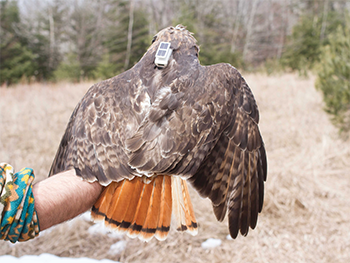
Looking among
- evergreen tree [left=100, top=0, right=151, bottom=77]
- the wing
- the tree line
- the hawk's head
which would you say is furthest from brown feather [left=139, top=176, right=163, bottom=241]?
evergreen tree [left=100, top=0, right=151, bottom=77]

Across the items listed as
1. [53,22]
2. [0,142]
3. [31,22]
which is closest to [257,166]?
[0,142]

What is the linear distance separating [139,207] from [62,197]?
17.9 inches

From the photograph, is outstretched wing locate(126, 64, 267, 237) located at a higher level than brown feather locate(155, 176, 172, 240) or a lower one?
higher

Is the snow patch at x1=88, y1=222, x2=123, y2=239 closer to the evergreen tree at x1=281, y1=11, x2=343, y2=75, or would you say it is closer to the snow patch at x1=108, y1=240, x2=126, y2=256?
the snow patch at x1=108, y1=240, x2=126, y2=256

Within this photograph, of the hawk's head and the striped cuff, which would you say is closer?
the striped cuff

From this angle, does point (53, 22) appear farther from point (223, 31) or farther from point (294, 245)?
point (294, 245)

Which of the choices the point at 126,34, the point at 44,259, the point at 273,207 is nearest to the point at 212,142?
the point at 44,259

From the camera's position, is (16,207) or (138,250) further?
(138,250)

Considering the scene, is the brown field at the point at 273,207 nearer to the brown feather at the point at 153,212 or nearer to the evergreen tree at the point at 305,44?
the brown feather at the point at 153,212

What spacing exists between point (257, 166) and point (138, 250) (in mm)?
2226

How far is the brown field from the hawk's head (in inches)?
104

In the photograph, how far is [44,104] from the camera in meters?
9.30

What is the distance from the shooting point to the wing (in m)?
2.01

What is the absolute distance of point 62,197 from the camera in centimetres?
165
